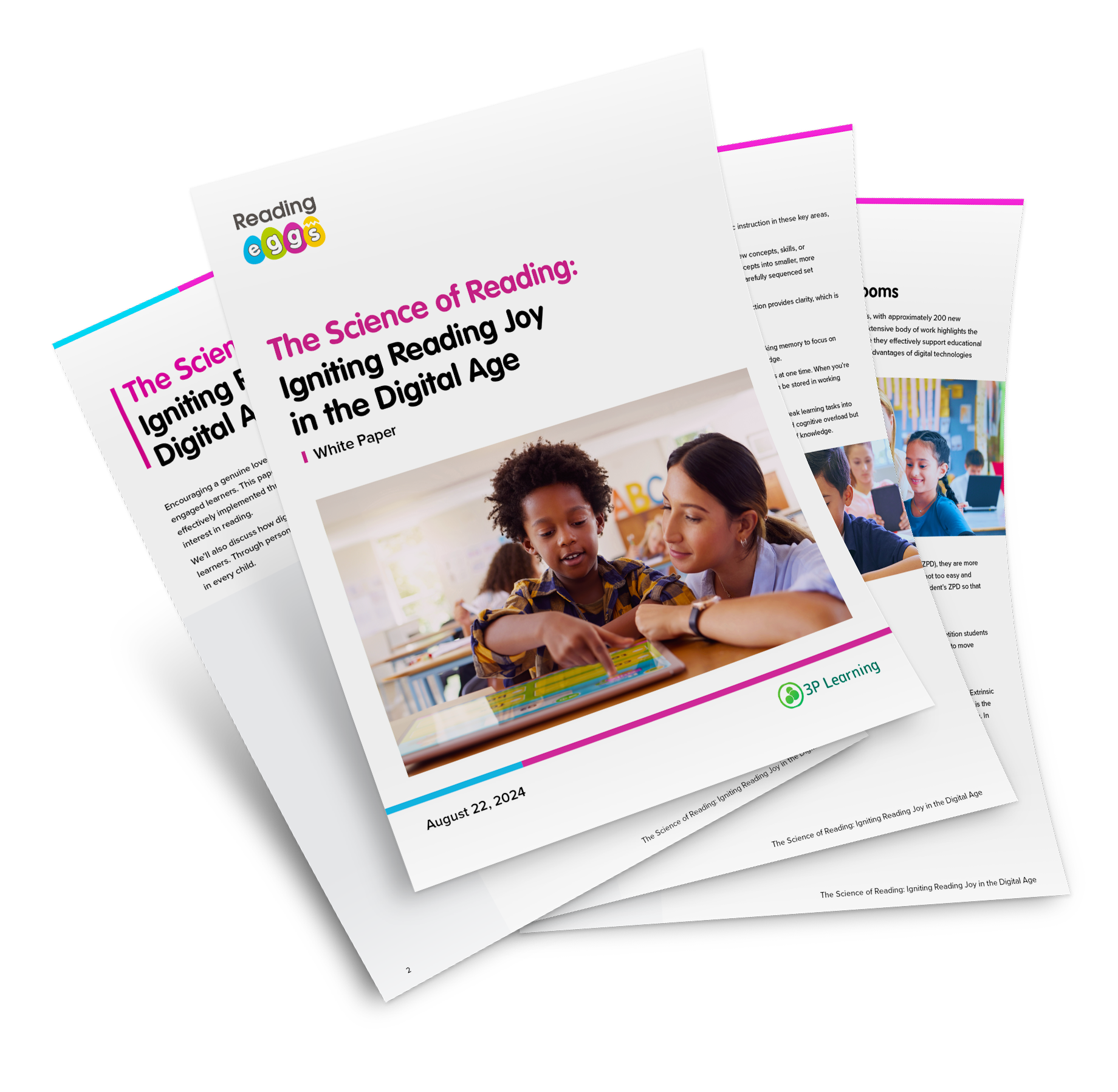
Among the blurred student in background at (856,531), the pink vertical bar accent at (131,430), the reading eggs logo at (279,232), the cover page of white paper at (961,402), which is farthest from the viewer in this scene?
the cover page of white paper at (961,402)

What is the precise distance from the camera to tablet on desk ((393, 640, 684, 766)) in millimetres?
1997

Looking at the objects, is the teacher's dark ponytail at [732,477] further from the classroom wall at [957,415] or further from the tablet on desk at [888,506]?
the classroom wall at [957,415]

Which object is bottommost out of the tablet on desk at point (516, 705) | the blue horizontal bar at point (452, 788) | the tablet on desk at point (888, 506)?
the blue horizontal bar at point (452, 788)

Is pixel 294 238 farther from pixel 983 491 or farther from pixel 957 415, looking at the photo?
pixel 983 491

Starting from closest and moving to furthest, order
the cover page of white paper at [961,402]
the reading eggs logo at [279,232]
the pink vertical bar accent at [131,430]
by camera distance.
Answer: the reading eggs logo at [279,232], the pink vertical bar accent at [131,430], the cover page of white paper at [961,402]

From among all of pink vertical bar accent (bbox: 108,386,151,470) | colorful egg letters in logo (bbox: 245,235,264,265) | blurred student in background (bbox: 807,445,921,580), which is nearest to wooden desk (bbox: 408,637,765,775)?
blurred student in background (bbox: 807,445,921,580)

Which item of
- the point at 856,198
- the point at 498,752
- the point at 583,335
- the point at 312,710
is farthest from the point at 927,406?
the point at 312,710

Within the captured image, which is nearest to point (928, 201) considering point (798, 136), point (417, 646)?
point (798, 136)

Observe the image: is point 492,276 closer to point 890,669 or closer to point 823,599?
point 823,599

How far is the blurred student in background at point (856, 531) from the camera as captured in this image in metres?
2.20

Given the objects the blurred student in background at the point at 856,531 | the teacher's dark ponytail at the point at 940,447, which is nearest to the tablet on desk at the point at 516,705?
the blurred student in background at the point at 856,531

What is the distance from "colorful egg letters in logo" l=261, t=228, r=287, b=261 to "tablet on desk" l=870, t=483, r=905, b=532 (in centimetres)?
156

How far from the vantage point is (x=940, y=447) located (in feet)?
7.78

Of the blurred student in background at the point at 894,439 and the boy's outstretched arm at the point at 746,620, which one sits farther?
the blurred student in background at the point at 894,439
